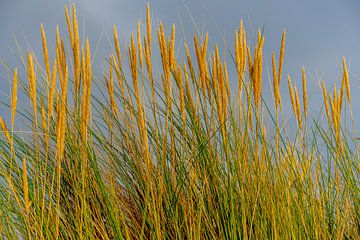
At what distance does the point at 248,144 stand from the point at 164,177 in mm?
354

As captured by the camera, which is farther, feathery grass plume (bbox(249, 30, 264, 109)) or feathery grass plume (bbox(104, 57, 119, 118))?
feathery grass plume (bbox(104, 57, 119, 118))

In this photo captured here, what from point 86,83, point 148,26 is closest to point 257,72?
point 148,26

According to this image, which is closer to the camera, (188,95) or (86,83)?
(86,83)

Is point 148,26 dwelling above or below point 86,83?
above

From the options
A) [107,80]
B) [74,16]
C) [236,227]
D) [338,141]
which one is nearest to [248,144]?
[236,227]

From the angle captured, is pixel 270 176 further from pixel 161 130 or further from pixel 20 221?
pixel 20 221

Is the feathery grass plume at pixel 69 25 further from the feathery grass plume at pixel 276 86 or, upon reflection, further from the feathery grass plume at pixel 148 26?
the feathery grass plume at pixel 276 86

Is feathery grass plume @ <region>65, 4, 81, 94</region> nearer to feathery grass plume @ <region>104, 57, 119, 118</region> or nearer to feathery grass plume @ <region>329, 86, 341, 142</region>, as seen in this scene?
feathery grass plume @ <region>104, 57, 119, 118</region>

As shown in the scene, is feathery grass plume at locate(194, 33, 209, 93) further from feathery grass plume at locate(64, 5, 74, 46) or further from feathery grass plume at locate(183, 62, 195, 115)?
feathery grass plume at locate(64, 5, 74, 46)

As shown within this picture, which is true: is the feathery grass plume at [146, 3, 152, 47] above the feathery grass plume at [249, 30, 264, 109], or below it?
above

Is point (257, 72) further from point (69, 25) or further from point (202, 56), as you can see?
point (69, 25)

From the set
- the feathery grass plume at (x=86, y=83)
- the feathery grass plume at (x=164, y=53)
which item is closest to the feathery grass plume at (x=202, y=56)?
the feathery grass plume at (x=164, y=53)

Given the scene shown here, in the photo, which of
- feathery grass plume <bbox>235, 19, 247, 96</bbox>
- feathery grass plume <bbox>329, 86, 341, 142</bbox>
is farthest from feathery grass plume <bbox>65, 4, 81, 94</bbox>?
feathery grass plume <bbox>329, 86, 341, 142</bbox>

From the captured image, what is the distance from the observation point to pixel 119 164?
218 centimetres
